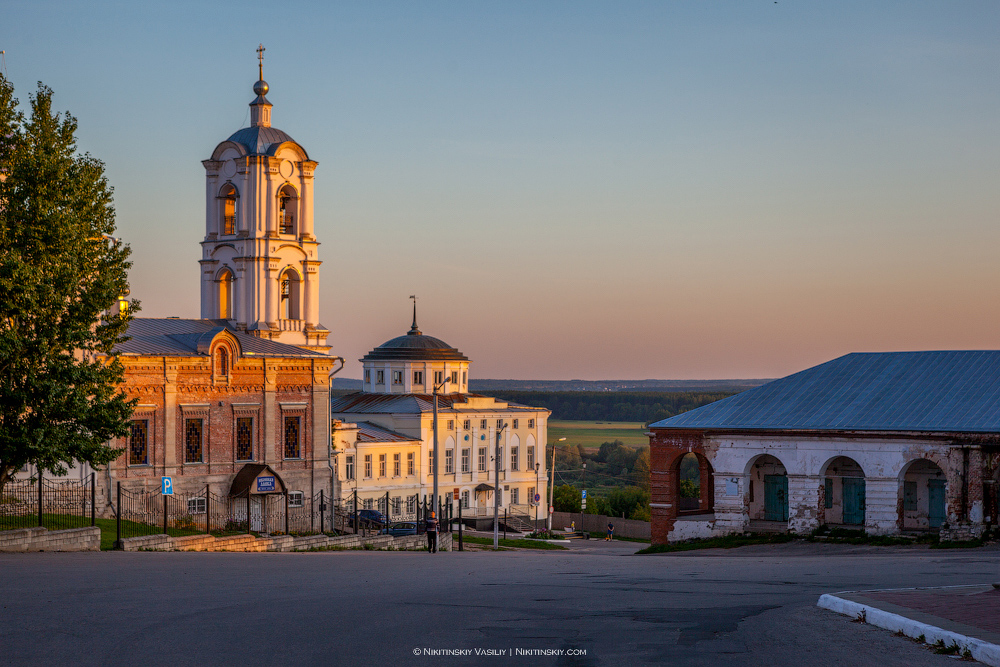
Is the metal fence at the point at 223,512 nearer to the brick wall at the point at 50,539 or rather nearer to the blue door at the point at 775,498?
the brick wall at the point at 50,539

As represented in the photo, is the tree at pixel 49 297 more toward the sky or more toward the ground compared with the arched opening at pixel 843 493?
more toward the sky

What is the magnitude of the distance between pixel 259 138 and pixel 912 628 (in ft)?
170

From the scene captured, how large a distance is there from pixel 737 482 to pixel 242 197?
31471 millimetres

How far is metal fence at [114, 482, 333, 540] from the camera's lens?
39.6 meters

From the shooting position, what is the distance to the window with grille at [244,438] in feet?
154

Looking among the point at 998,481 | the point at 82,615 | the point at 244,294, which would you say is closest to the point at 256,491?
the point at 244,294

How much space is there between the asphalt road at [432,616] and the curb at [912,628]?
6.9 inches

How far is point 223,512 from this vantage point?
45.5 metres

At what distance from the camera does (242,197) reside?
57.6 meters

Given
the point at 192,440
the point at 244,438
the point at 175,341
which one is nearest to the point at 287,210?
the point at 175,341

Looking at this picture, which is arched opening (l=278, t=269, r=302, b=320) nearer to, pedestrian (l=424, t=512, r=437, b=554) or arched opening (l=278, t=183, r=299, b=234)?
arched opening (l=278, t=183, r=299, b=234)

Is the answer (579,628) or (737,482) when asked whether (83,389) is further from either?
(737,482)

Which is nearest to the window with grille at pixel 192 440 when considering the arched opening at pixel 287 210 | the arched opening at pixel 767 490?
the arched opening at pixel 287 210

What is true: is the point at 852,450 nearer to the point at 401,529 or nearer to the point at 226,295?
the point at 401,529
